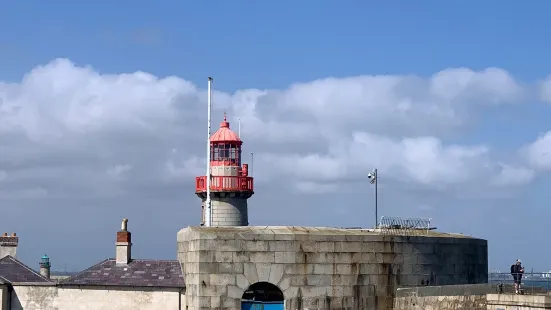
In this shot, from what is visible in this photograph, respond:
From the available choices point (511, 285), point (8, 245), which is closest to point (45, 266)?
point (8, 245)

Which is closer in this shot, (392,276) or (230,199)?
(392,276)

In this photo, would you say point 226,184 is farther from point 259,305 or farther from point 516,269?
point 516,269

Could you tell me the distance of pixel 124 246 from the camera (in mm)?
31875

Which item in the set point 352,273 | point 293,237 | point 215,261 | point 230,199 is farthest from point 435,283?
point 230,199

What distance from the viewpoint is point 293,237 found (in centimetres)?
2772

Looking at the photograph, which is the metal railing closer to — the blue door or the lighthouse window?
the blue door

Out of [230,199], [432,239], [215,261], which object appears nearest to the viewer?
[215,261]

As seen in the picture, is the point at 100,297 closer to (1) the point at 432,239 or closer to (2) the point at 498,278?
(1) the point at 432,239

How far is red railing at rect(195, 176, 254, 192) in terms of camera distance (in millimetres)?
38875

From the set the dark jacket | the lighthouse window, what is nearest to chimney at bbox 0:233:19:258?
the lighthouse window

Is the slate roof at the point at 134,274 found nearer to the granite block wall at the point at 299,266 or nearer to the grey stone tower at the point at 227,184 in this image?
the granite block wall at the point at 299,266

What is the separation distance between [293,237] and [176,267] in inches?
197

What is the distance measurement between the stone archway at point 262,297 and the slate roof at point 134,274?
260 cm

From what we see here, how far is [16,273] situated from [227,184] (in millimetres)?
9893
